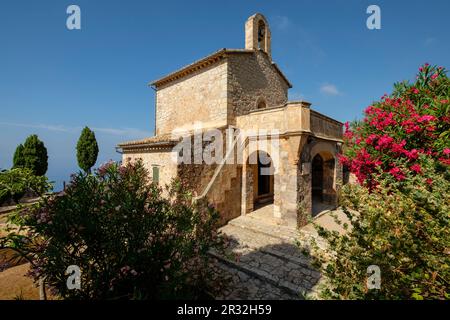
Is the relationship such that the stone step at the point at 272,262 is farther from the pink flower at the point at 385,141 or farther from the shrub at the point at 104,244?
the pink flower at the point at 385,141

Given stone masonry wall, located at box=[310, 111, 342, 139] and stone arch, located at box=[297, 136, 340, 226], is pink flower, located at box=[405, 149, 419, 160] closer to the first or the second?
stone arch, located at box=[297, 136, 340, 226]

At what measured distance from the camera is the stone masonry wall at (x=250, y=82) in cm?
1116

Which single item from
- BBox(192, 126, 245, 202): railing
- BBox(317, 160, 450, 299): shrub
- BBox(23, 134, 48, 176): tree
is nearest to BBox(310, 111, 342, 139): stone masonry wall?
BBox(192, 126, 245, 202): railing

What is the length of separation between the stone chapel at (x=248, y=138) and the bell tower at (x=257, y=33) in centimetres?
5

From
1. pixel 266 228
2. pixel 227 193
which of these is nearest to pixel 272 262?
pixel 266 228

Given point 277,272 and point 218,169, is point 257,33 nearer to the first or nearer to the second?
point 218,169

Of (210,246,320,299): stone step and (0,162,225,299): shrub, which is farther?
(210,246,320,299): stone step

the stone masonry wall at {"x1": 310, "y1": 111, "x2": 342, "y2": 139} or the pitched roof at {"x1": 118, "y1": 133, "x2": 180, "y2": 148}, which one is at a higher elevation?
the stone masonry wall at {"x1": 310, "y1": 111, "x2": 342, "y2": 139}

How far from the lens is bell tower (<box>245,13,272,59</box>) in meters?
12.2

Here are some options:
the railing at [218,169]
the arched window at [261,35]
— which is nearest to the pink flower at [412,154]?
the railing at [218,169]

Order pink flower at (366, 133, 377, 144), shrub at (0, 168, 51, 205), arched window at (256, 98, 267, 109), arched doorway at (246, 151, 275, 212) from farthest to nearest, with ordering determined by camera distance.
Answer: arched window at (256, 98, 267, 109) < arched doorway at (246, 151, 275, 212) < pink flower at (366, 133, 377, 144) < shrub at (0, 168, 51, 205)

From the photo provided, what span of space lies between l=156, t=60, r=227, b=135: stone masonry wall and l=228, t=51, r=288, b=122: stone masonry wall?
1.78ft

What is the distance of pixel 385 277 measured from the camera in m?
2.39
